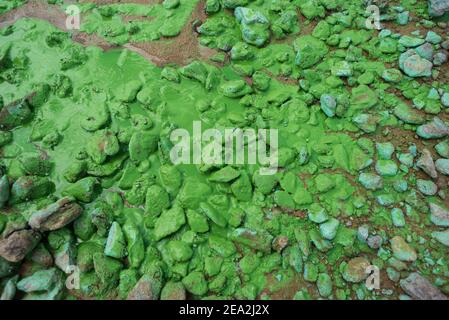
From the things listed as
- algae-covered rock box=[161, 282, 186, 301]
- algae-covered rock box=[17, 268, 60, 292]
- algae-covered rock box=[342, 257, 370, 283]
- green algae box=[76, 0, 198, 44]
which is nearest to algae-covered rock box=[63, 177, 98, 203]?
algae-covered rock box=[17, 268, 60, 292]

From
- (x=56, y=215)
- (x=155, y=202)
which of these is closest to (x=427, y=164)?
(x=155, y=202)

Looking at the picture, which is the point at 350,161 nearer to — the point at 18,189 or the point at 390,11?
the point at 390,11

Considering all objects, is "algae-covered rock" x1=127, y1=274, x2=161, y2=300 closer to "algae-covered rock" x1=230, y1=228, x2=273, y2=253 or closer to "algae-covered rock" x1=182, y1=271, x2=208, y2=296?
"algae-covered rock" x1=182, y1=271, x2=208, y2=296

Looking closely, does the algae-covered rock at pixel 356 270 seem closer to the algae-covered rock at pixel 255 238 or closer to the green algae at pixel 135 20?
the algae-covered rock at pixel 255 238

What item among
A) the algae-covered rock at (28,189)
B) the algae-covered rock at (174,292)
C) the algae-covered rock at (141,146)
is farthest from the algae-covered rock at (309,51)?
the algae-covered rock at (28,189)

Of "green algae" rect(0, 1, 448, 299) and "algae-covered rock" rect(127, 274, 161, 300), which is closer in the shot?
"algae-covered rock" rect(127, 274, 161, 300)

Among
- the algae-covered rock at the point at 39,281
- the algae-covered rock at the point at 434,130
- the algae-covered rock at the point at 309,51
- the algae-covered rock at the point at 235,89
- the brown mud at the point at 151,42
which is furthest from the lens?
the brown mud at the point at 151,42

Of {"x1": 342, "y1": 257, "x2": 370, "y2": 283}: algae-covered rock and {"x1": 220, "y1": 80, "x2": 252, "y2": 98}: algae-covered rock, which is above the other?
{"x1": 220, "y1": 80, "x2": 252, "y2": 98}: algae-covered rock

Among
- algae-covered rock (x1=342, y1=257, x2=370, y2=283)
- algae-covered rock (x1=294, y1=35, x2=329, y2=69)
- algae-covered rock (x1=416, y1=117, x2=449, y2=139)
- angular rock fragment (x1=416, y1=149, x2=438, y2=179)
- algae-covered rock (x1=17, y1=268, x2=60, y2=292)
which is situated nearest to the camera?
algae-covered rock (x1=17, y1=268, x2=60, y2=292)

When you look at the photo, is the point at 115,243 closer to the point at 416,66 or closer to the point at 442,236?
the point at 442,236

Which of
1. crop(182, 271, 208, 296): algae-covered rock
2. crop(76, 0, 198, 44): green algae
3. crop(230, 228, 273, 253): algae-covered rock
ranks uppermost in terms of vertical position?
crop(76, 0, 198, 44): green algae
